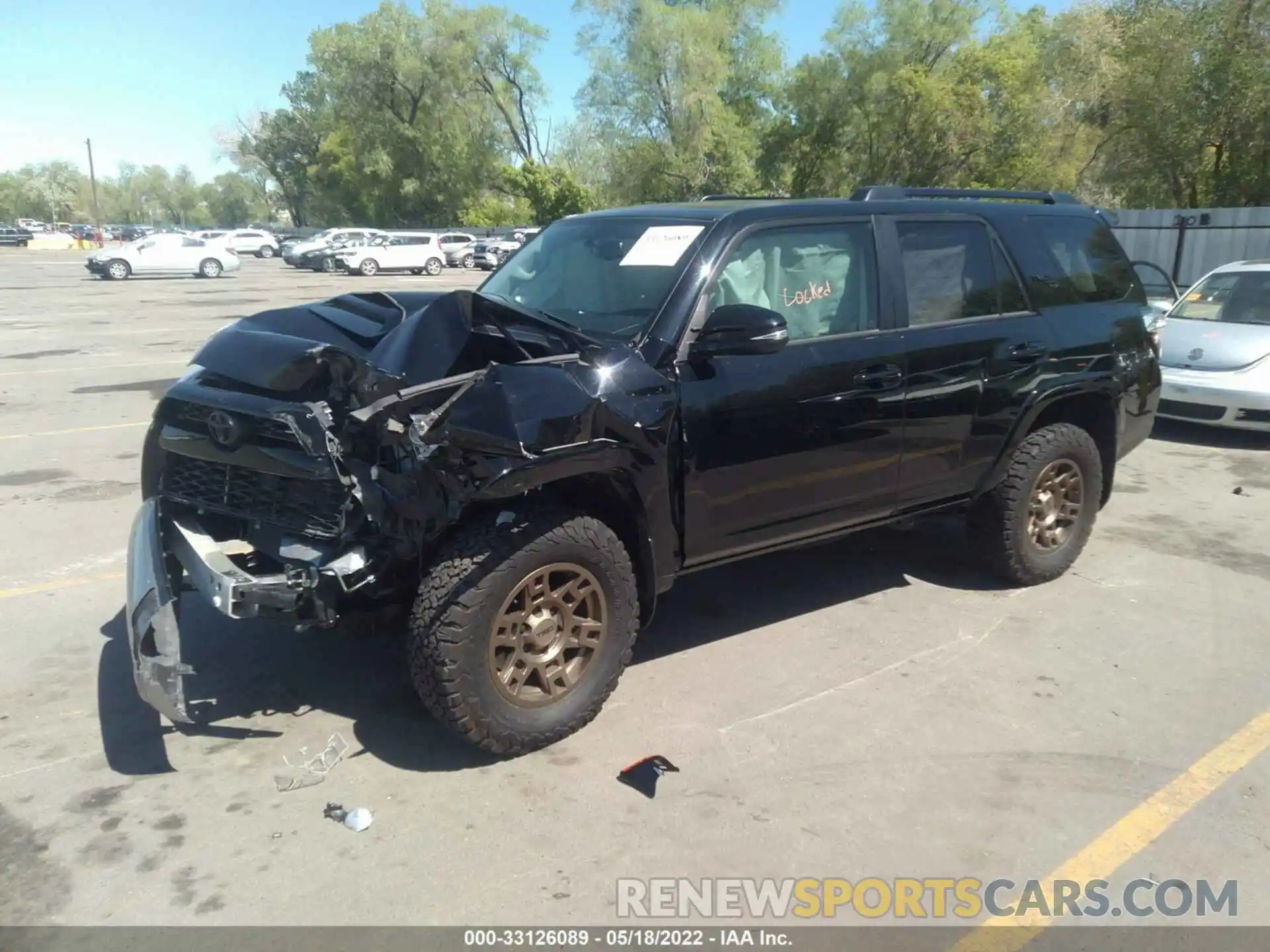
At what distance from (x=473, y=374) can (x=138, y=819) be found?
1.85 m

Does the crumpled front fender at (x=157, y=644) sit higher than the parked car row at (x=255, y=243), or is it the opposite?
the parked car row at (x=255, y=243)

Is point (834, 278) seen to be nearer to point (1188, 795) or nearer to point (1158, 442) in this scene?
point (1188, 795)

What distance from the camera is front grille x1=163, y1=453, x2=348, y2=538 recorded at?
356 centimetres

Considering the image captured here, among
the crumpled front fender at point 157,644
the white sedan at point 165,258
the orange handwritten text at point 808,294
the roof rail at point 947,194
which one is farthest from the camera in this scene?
the white sedan at point 165,258

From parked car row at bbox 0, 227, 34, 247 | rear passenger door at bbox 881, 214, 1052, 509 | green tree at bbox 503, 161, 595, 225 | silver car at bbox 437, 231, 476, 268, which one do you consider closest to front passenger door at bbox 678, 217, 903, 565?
rear passenger door at bbox 881, 214, 1052, 509

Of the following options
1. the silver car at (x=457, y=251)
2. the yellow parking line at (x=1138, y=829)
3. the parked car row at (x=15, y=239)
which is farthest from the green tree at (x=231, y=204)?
the yellow parking line at (x=1138, y=829)

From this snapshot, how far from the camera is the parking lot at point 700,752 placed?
10.0 feet

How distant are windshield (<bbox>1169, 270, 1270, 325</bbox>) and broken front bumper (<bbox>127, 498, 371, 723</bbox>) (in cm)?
916

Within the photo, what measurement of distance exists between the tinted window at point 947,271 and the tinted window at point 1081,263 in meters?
0.40

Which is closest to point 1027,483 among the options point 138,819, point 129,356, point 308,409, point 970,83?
point 308,409

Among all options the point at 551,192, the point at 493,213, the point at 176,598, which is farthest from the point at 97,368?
the point at 493,213

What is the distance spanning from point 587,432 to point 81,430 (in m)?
7.47

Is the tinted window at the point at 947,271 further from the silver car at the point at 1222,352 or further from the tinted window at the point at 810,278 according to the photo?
the silver car at the point at 1222,352

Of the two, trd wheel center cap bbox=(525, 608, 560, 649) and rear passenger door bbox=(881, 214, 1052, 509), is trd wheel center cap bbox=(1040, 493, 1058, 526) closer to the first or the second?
rear passenger door bbox=(881, 214, 1052, 509)
